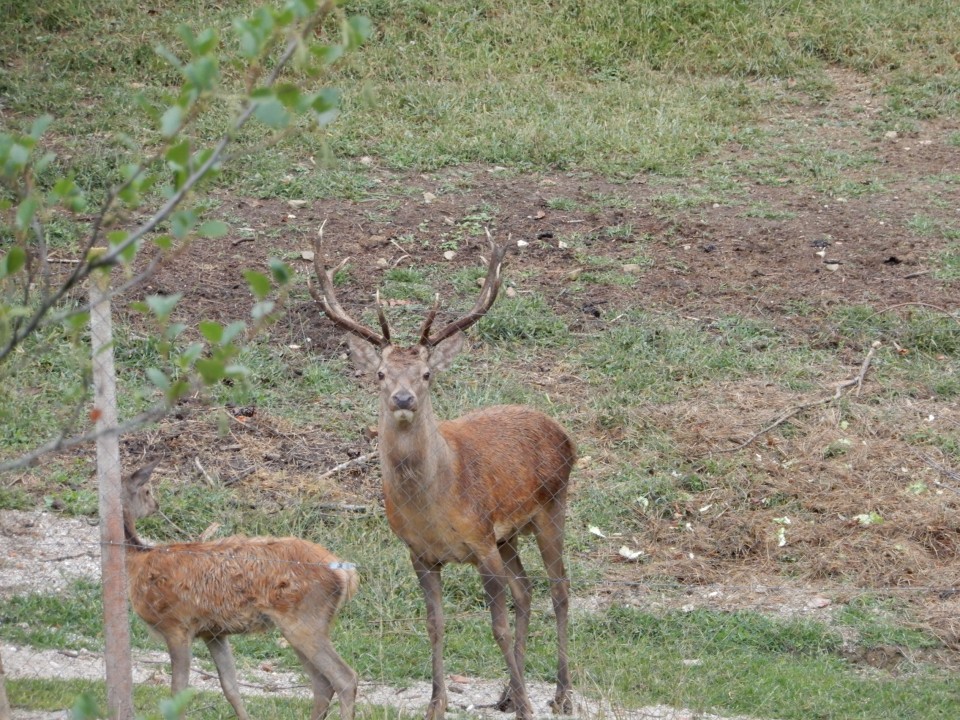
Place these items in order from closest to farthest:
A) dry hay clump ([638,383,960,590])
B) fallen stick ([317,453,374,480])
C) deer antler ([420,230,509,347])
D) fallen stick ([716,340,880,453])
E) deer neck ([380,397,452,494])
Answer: deer neck ([380,397,452,494]) < deer antler ([420,230,509,347]) < dry hay clump ([638,383,960,590]) < fallen stick ([317,453,374,480]) < fallen stick ([716,340,880,453])

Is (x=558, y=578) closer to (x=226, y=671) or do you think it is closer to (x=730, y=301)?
(x=226, y=671)

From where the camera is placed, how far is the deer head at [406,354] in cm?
661

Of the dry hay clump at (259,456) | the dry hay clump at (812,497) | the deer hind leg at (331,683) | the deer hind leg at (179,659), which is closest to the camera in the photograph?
the deer hind leg at (179,659)

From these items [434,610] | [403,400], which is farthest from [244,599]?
[403,400]

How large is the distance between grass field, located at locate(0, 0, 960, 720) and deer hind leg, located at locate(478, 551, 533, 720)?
0.37 m

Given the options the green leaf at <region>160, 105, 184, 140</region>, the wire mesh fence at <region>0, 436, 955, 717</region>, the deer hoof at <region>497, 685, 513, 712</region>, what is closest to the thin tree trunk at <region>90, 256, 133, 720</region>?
Result: the wire mesh fence at <region>0, 436, 955, 717</region>

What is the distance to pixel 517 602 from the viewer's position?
291 inches

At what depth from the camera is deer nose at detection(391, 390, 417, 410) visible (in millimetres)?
6512

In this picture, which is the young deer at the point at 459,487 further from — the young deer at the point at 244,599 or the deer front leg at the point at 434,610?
the young deer at the point at 244,599

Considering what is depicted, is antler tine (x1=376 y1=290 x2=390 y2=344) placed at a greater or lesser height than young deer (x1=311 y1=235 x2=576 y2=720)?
greater

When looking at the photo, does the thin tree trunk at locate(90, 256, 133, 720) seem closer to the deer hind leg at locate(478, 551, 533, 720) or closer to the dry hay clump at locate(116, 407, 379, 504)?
→ the deer hind leg at locate(478, 551, 533, 720)

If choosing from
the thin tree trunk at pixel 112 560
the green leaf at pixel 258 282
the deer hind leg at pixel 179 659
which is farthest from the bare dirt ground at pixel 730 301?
the green leaf at pixel 258 282

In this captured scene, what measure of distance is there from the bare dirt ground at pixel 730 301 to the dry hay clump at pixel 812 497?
0.05 ft

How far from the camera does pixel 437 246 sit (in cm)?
1265
